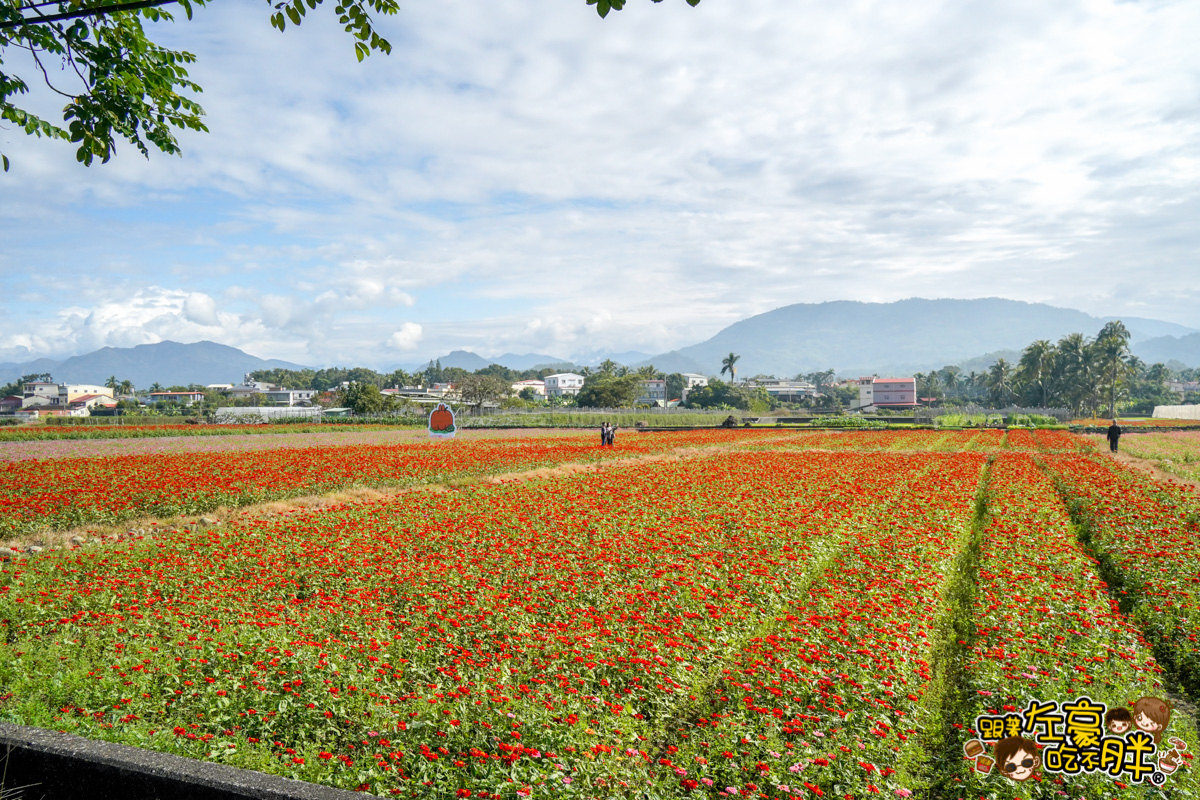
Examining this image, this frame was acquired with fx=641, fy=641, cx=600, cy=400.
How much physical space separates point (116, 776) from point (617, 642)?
4.24 metres

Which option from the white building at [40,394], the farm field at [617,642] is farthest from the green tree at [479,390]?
the farm field at [617,642]

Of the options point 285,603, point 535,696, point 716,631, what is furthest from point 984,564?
point 285,603

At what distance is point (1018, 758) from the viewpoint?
14.5ft

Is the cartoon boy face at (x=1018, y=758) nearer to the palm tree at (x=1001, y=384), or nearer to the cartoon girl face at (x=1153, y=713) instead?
the cartoon girl face at (x=1153, y=713)

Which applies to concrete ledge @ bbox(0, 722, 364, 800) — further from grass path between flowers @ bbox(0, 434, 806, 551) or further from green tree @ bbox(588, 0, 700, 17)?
grass path between flowers @ bbox(0, 434, 806, 551)

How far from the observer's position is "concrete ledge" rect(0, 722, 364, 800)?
325 centimetres

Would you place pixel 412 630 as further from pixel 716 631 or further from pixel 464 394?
pixel 464 394

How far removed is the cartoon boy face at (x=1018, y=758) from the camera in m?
4.17

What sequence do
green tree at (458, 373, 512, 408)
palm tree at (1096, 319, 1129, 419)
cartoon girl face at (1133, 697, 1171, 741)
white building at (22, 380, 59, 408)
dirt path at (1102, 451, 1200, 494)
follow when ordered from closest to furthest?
cartoon girl face at (1133, 697, 1171, 741) → dirt path at (1102, 451, 1200, 494) → palm tree at (1096, 319, 1129, 419) → green tree at (458, 373, 512, 408) → white building at (22, 380, 59, 408)

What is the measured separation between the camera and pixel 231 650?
6.27 m

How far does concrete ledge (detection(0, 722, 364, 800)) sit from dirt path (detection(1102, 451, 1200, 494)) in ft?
71.0

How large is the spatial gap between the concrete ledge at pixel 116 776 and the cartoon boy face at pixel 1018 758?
13.1 ft

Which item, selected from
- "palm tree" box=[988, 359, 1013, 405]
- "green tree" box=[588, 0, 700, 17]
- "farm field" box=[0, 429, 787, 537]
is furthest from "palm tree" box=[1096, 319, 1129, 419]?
"green tree" box=[588, 0, 700, 17]

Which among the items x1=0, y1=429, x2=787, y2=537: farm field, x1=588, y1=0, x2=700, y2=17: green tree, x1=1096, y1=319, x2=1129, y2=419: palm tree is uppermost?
x1=1096, y1=319, x2=1129, y2=419: palm tree
